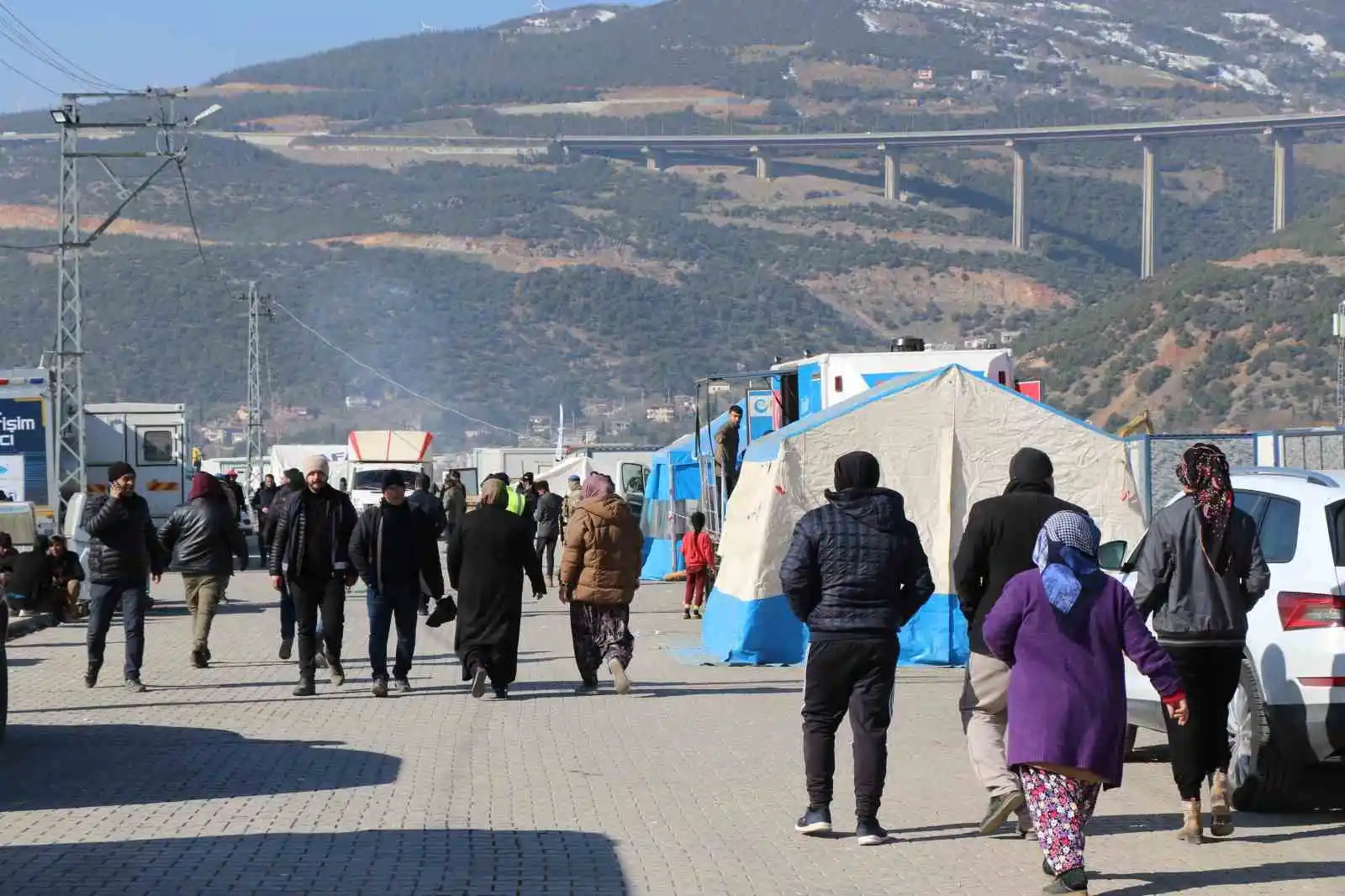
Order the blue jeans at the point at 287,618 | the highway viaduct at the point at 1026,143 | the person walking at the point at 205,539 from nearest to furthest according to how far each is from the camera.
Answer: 1. the person walking at the point at 205,539
2. the blue jeans at the point at 287,618
3. the highway viaduct at the point at 1026,143

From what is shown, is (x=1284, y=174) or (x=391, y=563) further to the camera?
(x=1284, y=174)

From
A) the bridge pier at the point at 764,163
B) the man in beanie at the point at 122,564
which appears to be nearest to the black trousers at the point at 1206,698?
the man in beanie at the point at 122,564

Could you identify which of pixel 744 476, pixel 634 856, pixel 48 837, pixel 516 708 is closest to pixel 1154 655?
pixel 634 856

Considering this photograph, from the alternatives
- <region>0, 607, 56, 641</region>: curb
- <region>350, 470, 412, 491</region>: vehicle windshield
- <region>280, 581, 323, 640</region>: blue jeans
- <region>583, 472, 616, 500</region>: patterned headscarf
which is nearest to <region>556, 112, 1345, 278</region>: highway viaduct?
<region>350, 470, 412, 491</region>: vehicle windshield

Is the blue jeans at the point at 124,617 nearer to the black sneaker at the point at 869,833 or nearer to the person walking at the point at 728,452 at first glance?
the black sneaker at the point at 869,833

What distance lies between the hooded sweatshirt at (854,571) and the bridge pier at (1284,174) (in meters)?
152

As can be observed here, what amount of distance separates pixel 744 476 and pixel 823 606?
31.5 ft

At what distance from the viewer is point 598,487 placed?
15.0 m

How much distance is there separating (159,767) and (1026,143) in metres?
179

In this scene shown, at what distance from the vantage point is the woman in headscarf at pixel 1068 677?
294 inches

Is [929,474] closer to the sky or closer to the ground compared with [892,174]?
closer to the ground

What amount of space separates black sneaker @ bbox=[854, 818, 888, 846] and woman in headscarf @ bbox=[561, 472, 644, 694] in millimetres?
5977

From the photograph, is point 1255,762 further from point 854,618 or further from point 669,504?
point 669,504

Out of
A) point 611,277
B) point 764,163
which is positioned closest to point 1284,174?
point 764,163
